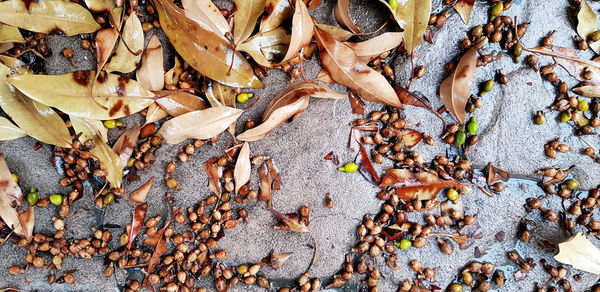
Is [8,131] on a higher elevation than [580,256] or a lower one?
higher

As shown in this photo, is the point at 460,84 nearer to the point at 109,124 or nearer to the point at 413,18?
the point at 413,18

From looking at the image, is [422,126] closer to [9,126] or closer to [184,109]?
[184,109]

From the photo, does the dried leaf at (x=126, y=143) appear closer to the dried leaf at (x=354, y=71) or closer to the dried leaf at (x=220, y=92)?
the dried leaf at (x=220, y=92)

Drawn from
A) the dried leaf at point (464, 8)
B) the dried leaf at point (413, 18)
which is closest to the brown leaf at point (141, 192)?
the dried leaf at point (413, 18)

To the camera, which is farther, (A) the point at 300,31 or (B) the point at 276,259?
(B) the point at 276,259

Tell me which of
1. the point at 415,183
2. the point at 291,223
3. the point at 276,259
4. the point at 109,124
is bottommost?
the point at 276,259

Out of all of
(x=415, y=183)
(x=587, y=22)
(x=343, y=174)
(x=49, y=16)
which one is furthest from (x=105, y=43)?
(x=587, y=22)
